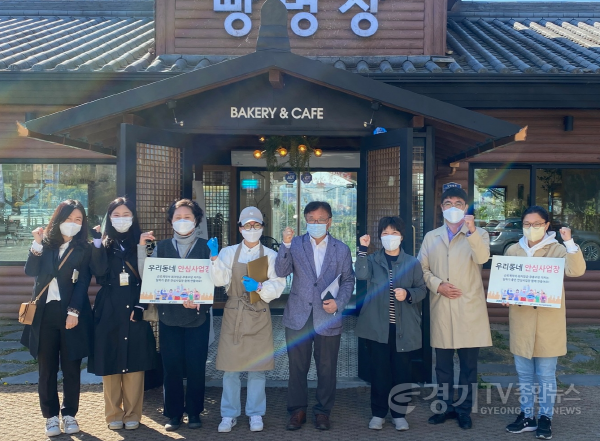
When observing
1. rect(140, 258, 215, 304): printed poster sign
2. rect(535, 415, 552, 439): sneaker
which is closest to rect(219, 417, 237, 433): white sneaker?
rect(140, 258, 215, 304): printed poster sign

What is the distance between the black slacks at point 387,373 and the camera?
4613mm

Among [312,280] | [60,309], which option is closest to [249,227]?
[312,280]

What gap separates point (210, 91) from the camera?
547 cm

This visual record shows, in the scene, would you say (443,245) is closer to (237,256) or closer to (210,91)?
(237,256)

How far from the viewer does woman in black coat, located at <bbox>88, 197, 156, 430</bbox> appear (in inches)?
175

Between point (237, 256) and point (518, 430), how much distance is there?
2.77 meters

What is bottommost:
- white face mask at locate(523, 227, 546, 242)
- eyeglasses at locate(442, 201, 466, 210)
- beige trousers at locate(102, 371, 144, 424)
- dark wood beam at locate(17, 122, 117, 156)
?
beige trousers at locate(102, 371, 144, 424)

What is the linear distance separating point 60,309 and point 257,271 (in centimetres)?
164

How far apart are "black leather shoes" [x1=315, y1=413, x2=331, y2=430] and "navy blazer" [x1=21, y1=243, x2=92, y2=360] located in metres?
2.00

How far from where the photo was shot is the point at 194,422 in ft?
15.2

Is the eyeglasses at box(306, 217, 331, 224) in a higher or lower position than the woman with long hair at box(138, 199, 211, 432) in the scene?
higher

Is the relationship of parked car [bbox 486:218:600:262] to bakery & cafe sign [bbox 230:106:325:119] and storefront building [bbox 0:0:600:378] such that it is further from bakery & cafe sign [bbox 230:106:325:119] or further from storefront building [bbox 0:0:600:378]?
bakery & cafe sign [bbox 230:106:325:119]

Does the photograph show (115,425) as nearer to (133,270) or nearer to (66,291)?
(66,291)

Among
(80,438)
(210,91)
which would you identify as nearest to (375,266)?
(210,91)
